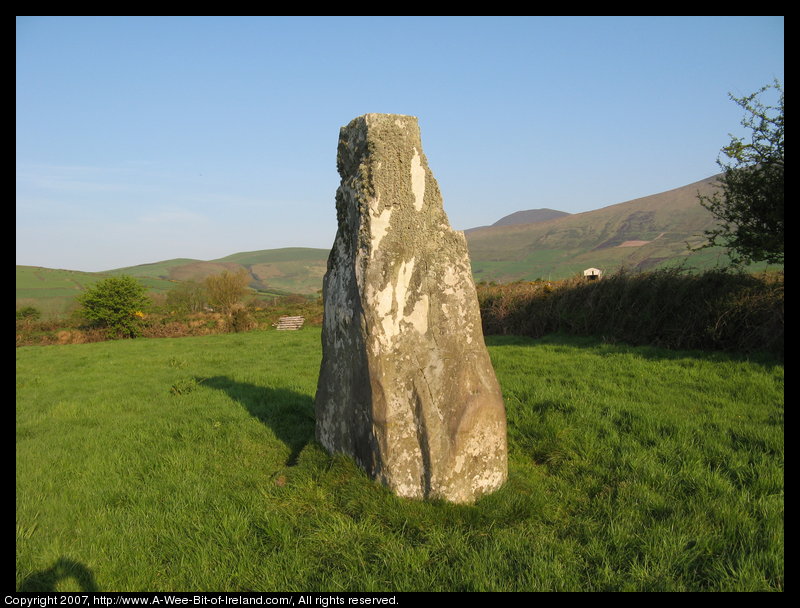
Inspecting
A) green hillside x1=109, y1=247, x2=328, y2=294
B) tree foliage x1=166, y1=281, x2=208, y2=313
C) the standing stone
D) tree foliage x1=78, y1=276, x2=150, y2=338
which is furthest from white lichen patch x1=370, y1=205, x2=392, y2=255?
green hillside x1=109, y1=247, x2=328, y2=294

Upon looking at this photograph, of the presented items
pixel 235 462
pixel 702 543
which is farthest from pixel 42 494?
pixel 702 543

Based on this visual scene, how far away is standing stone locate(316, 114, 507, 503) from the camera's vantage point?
4637mm

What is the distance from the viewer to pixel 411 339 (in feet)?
15.6

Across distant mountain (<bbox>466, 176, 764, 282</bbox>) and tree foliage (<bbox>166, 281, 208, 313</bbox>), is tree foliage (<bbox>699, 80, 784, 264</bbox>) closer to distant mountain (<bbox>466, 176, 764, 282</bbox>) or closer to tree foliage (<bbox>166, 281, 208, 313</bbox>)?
tree foliage (<bbox>166, 281, 208, 313</bbox>)

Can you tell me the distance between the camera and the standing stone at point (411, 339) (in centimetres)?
464

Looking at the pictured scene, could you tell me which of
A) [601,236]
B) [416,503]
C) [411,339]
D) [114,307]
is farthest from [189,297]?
[601,236]

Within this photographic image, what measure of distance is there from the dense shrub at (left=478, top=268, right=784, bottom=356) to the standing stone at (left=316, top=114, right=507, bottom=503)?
824cm

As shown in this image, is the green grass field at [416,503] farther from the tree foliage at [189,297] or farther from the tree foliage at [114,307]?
the tree foliage at [189,297]

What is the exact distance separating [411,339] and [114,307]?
84.6 ft

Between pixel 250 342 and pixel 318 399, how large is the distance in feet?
49.0

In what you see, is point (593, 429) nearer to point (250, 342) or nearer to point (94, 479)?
point (94, 479)

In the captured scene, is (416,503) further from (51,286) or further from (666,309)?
(51,286)

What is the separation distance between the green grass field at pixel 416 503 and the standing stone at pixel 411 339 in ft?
1.24
